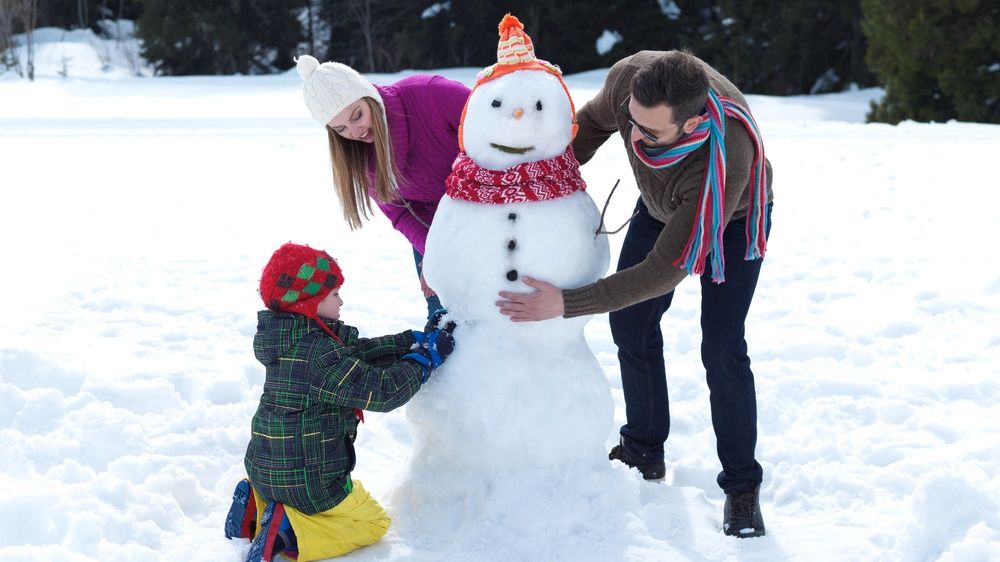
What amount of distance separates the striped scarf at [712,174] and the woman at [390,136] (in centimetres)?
76

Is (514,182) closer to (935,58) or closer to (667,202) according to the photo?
(667,202)

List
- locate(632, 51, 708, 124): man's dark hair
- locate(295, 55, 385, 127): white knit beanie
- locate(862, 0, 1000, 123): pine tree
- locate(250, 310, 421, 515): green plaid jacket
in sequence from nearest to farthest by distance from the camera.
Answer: locate(632, 51, 708, 124): man's dark hair < locate(250, 310, 421, 515): green plaid jacket < locate(295, 55, 385, 127): white knit beanie < locate(862, 0, 1000, 123): pine tree

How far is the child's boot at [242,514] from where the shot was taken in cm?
270

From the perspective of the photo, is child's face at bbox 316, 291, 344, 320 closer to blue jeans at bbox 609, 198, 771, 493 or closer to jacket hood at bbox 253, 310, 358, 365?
jacket hood at bbox 253, 310, 358, 365

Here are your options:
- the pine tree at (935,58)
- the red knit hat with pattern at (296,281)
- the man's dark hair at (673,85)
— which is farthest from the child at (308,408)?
the pine tree at (935,58)

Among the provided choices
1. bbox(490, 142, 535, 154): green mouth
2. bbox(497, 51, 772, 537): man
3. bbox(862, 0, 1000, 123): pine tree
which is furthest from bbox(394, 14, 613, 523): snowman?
bbox(862, 0, 1000, 123): pine tree

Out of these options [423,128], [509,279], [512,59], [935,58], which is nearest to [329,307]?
[509,279]

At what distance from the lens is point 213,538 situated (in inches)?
109

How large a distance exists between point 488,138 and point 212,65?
17.4 metres

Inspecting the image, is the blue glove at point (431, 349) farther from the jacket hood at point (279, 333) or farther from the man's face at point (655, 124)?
the man's face at point (655, 124)

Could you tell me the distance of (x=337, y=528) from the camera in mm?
2615

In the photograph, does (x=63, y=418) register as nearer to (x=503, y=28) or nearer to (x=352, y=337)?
(x=352, y=337)

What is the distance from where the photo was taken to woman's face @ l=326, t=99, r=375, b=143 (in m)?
2.84

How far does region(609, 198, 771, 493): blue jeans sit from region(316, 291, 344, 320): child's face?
0.85m
